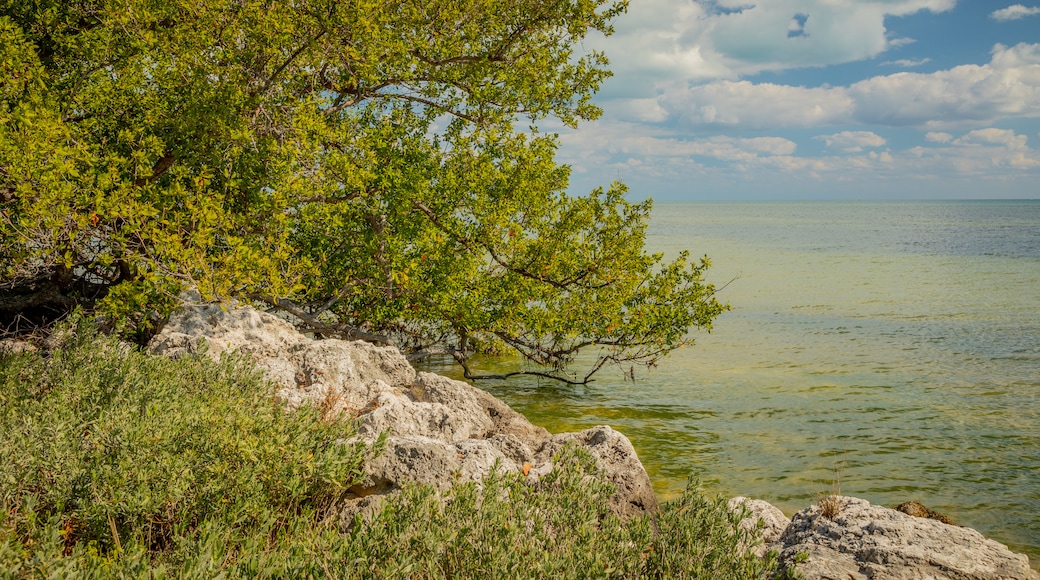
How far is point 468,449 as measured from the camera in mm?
7121

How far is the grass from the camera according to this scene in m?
4.56

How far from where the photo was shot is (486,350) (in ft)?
53.7

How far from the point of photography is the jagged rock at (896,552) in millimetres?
5547

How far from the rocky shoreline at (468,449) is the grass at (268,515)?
1.63ft

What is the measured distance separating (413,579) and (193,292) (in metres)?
8.87

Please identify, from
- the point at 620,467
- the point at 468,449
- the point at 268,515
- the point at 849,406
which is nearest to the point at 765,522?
the point at 620,467

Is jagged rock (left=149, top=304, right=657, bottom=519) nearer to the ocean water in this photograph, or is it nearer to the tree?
the tree

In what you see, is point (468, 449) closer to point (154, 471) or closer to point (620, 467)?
point (620, 467)

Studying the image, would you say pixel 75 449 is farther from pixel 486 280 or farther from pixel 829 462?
pixel 829 462

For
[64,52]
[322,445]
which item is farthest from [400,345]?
[322,445]

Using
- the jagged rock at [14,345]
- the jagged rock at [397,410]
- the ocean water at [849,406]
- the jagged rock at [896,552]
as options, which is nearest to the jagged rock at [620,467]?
the jagged rock at [397,410]

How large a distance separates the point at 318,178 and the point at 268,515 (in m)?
8.44

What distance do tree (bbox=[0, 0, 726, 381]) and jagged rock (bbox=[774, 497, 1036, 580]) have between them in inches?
333

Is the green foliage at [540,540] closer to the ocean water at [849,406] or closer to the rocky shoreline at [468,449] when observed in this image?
the rocky shoreline at [468,449]
